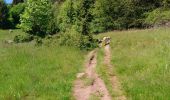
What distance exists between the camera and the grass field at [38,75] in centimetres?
1791

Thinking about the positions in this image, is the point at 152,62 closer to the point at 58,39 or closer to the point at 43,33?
the point at 58,39

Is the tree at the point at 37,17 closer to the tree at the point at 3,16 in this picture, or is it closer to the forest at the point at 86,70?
the tree at the point at 3,16

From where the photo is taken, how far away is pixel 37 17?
235ft

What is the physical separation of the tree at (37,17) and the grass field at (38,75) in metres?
41.1

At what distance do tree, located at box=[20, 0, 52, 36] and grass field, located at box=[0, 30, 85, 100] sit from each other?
4112 cm

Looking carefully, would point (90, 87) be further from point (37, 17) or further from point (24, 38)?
point (37, 17)

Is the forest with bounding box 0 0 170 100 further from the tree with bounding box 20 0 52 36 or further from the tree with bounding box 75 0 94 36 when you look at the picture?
the tree with bounding box 20 0 52 36

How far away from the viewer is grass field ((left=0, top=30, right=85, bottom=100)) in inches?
705

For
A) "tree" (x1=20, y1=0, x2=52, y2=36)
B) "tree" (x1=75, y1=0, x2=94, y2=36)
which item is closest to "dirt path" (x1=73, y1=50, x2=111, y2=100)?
"tree" (x1=75, y1=0, x2=94, y2=36)

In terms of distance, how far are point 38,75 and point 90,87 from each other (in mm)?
2987

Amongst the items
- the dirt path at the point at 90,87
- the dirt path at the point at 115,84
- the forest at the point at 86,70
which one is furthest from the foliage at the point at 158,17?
the dirt path at the point at 90,87

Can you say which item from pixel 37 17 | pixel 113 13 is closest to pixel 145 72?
pixel 113 13

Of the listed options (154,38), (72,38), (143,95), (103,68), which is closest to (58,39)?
(72,38)

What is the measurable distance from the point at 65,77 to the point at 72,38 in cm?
1608
